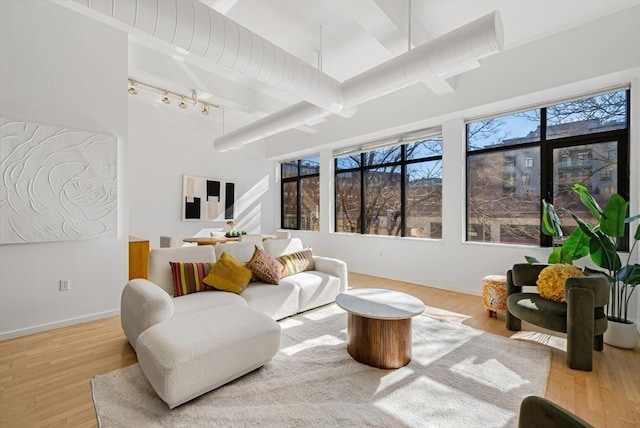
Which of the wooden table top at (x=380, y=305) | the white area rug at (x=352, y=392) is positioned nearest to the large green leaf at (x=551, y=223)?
the white area rug at (x=352, y=392)

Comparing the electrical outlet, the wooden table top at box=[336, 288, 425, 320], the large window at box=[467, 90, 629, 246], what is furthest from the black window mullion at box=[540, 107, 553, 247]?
the electrical outlet

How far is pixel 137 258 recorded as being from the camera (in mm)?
4008

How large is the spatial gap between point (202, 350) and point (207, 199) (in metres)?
5.30

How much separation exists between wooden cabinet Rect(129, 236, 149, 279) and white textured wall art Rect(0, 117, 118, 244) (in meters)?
0.56

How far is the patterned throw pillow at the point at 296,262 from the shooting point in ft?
12.4

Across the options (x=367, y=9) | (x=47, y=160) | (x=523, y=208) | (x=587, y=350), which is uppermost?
(x=367, y=9)

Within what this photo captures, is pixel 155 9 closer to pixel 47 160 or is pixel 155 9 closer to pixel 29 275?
pixel 47 160

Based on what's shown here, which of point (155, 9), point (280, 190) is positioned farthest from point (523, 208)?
point (280, 190)

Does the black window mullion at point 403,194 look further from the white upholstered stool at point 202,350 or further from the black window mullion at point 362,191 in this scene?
the white upholstered stool at point 202,350

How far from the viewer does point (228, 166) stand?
23.4ft

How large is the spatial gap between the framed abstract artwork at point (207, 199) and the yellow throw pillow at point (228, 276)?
3632mm

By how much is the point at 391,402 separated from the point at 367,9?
3151 mm

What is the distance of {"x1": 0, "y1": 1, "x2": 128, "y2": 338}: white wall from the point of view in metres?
2.88

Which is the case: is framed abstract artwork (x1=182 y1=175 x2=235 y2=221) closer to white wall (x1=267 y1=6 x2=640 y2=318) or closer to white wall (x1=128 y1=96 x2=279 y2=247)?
white wall (x1=128 y1=96 x2=279 y2=247)
